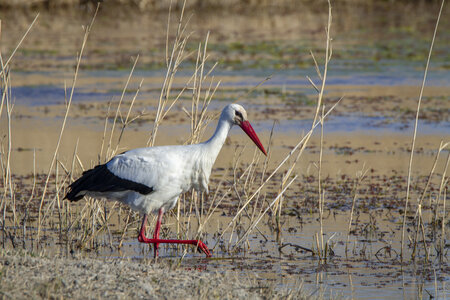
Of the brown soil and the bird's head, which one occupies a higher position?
the bird's head

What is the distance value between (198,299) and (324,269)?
204cm

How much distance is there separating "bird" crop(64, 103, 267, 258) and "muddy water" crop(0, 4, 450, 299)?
70 centimetres

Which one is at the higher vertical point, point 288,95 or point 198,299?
point 288,95

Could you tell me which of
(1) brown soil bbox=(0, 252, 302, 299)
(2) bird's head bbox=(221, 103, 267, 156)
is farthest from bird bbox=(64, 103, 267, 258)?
(1) brown soil bbox=(0, 252, 302, 299)

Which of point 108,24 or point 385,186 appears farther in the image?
point 108,24

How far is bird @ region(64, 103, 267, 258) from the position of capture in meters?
6.73

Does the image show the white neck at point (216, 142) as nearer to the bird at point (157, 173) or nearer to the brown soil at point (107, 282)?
the bird at point (157, 173)

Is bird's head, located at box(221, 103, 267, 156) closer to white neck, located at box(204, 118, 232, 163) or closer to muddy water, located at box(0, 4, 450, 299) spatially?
white neck, located at box(204, 118, 232, 163)

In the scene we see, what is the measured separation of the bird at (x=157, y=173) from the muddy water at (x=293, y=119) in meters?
0.70

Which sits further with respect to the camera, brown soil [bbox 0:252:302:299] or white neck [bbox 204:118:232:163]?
white neck [bbox 204:118:232:163]

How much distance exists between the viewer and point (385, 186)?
9.55 metres

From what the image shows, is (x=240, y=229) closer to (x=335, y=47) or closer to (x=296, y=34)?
(x=335, y=47)

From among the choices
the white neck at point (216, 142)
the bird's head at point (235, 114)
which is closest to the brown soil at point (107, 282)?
the white neck at point (216, 142)

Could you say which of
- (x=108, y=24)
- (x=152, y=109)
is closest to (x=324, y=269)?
(x=152, y=109)
